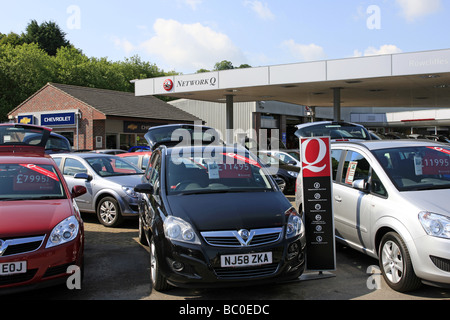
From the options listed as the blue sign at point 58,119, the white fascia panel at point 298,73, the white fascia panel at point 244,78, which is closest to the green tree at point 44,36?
the blue sign at point 58,119

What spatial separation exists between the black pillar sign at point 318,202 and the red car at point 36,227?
8.69 ft

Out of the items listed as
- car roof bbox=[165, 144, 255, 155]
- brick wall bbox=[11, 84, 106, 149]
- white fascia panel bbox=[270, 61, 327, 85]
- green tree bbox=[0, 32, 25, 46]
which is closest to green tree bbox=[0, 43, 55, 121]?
brick wall bbox=[11, 84, 106, 149]

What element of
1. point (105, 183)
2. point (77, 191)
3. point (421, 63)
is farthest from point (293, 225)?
point (421, 63)

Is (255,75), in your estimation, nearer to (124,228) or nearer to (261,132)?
(124,228)

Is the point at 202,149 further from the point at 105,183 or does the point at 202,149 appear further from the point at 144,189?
the point at 105,183

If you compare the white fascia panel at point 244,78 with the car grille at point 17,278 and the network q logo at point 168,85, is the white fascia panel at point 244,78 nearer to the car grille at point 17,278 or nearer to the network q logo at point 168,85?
the network q logo at point 168,85

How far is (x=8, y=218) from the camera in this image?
4.31 meters

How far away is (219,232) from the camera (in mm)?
4121

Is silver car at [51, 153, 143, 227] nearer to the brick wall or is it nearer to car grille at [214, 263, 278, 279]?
car grille at [214, 263, 278, 279]

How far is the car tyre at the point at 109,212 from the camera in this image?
8.23m

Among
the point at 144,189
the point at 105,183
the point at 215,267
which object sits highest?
the point at 144,189

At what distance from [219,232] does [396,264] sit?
1.98 meters

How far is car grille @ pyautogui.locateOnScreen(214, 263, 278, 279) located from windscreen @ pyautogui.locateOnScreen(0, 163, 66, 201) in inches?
94.2

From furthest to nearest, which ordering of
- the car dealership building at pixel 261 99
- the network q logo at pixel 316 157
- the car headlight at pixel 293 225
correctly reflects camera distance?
the car dealership building at pixel 261 99 < the network q logo at pixel 316 157 < the car headlight at pixel 293 225
